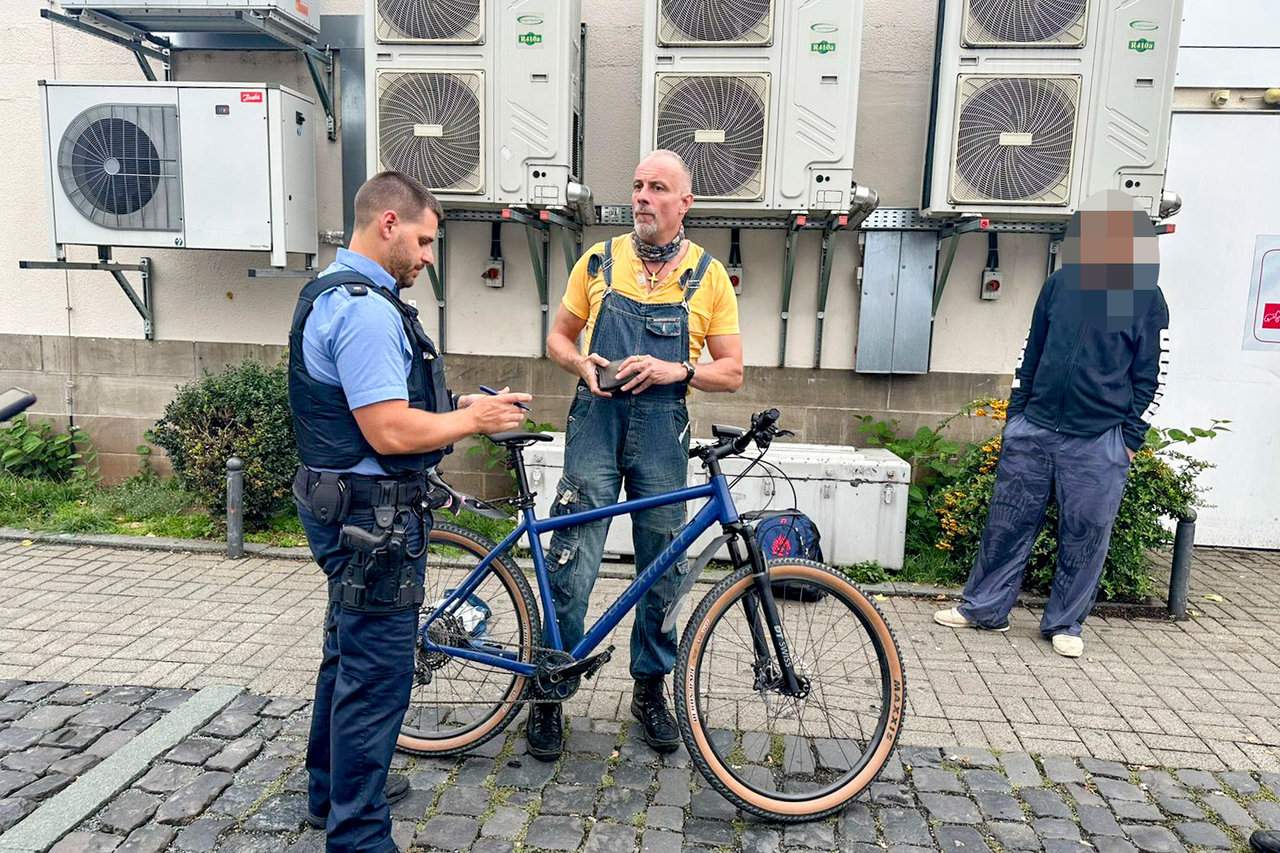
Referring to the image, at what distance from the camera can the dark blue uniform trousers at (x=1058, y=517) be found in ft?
13.9

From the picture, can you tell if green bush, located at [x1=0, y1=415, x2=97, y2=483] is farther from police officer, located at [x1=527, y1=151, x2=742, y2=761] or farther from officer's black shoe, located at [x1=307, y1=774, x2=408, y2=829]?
police officer, located at [x1=527, y1=151, x2=742, y2=761]

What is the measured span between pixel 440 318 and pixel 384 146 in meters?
1.37

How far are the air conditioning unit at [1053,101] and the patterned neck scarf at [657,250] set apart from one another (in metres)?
2.80

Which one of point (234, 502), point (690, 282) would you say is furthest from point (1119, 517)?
point (234, 502)

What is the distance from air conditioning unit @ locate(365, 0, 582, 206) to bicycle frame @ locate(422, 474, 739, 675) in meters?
2.84

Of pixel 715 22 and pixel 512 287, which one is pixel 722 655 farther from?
pixel 512 287

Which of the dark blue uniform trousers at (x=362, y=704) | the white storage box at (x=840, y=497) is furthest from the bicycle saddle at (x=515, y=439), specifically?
the white storage box at (x=840, y=497)

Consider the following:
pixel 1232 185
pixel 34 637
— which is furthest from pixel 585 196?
pixel 1232 185

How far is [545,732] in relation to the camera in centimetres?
318

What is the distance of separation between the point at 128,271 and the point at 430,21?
3.07 meters

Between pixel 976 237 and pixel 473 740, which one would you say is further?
pixel 976 237

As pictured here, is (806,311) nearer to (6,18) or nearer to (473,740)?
(473,740)

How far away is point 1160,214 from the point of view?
5.26 m

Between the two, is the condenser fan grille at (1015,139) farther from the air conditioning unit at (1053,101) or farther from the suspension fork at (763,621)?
the suspension fork at (763,621)
